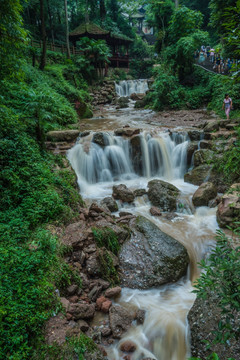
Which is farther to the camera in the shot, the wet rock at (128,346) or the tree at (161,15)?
the tree at (161,15)

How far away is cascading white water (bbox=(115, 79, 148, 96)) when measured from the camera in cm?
2532

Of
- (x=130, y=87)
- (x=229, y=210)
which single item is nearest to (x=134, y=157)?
(x=229, y=210)

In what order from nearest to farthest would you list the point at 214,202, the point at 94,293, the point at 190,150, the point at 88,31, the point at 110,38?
the point at 94,293
the point at 214,202
the point at 190,150
the point at 88,31
the point at 110,38

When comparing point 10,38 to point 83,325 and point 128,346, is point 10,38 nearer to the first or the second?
point 83,325

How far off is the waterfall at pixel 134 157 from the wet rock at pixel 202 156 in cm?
76

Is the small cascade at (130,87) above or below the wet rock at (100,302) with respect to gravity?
above

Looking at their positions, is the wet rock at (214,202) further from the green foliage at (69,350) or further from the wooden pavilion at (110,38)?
the wooden pavilion at (110,38)

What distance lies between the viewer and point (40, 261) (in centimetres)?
346

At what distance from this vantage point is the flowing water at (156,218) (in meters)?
3.54

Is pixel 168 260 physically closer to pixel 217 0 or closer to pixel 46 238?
pixel 46 238

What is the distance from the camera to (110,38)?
1078 inches

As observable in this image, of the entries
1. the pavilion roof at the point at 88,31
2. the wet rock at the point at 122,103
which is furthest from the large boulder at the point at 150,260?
the pavilion roof at the point at 88,31

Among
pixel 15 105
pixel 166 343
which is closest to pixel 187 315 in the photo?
pixel 166 343

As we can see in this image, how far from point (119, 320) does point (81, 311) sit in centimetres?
65
